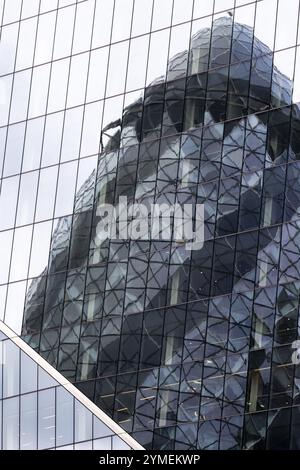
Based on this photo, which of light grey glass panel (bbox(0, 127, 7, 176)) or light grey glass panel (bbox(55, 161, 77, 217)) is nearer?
light grey glass panel (bbox(55, 161, 77, 217))

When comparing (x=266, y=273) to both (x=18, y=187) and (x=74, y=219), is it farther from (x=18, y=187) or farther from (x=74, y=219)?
(x=18, y=187)

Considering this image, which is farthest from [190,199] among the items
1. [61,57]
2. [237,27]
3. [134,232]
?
[61,57]

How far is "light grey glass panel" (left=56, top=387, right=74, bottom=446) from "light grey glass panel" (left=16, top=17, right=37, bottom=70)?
17636mm

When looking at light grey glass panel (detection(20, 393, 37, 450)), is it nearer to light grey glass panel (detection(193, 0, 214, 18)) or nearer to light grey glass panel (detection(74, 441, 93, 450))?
light grey glass panel (detection(74, 441, 93, 450))

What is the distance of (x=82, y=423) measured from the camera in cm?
7500

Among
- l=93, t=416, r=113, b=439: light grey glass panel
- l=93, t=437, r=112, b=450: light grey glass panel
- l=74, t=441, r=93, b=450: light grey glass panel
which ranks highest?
l=93, t=416, r=113, b=439: light grey glass panel

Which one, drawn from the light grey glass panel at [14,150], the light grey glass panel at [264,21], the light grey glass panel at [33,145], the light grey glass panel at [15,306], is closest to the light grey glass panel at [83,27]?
the light grey glass panel at [33,145]

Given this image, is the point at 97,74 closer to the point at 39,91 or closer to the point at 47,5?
the point at 39,91

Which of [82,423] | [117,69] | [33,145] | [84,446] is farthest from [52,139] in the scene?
[84,446]

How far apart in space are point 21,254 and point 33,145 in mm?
5549

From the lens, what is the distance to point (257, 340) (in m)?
68.9

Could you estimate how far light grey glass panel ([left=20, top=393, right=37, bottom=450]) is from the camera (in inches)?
3039

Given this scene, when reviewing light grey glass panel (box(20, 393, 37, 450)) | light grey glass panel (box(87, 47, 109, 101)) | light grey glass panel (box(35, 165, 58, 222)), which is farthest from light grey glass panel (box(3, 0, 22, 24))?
light grey glass panel (box(20, 393, 37, 450))

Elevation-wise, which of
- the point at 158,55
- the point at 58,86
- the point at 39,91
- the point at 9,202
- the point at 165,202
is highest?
the point at 158,55
